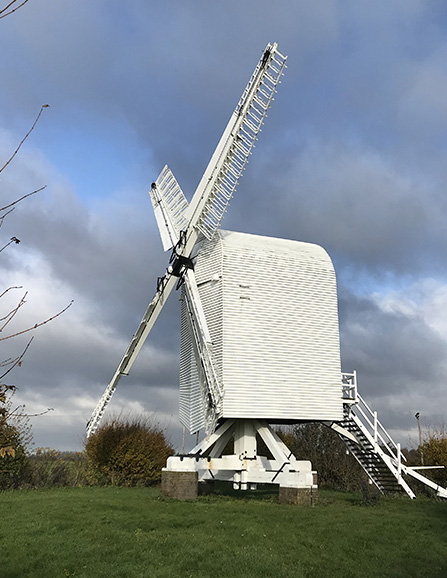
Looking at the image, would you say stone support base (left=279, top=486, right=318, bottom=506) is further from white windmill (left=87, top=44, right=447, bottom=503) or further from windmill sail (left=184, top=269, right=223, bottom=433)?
windmill sail (left=184, top=269, right=223, bottom=433)

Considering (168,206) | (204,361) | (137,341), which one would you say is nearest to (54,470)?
(137,341)

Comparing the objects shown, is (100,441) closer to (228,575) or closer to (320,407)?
(320,407)

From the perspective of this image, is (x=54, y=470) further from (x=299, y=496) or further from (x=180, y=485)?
Answer: (x=299, y=496)

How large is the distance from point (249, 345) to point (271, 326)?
4.00 ft

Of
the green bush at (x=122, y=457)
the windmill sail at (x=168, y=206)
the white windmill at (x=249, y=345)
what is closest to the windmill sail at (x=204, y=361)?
the white windmill at (x=249, y=345)

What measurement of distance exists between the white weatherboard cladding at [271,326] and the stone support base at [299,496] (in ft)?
8.38

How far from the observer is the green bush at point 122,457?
2492 centimetres

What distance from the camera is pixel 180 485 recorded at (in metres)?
18.7

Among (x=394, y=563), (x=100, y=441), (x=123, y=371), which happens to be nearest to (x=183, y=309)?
(x=123, y=371)

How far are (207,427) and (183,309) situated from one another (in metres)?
5.94

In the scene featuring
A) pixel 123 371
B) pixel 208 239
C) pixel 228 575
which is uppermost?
pixel 208 239

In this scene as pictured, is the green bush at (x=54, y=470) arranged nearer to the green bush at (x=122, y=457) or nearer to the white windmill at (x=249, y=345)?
the green bush at (x=122, y=457)

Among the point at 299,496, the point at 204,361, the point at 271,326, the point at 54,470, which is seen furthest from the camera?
the point at 54,470

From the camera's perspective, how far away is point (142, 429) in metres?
26.3
